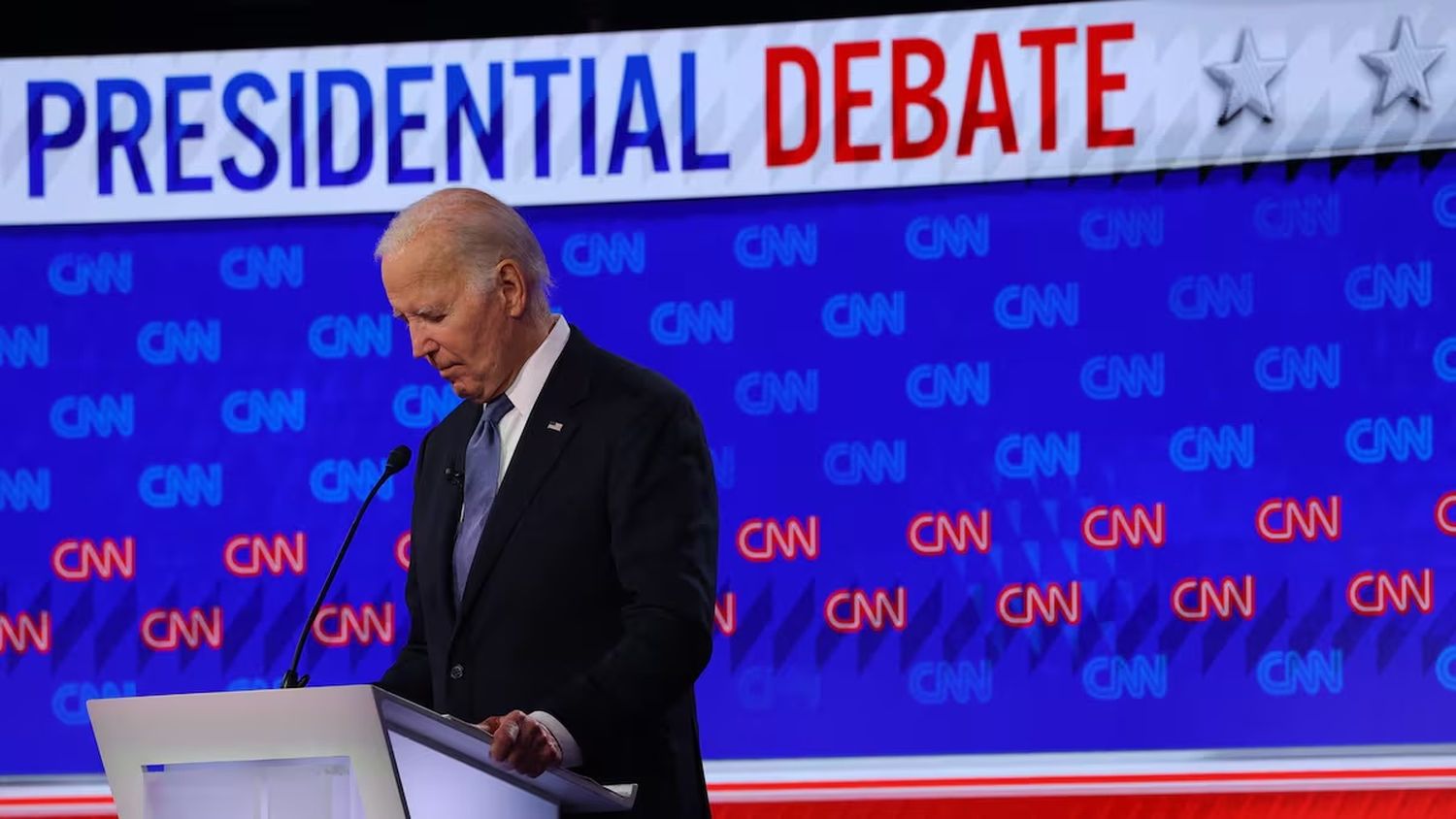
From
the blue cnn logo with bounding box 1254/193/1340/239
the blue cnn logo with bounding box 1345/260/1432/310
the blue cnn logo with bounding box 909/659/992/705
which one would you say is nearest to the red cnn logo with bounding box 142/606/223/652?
the blue cnn logo with bounding box 909/659/992/705

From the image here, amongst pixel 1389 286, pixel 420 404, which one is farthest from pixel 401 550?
pixel 1389 286

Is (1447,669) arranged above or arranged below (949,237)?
below

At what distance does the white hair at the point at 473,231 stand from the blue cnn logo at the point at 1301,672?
1.65 metres

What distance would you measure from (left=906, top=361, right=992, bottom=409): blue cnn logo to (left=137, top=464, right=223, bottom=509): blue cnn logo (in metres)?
1.29

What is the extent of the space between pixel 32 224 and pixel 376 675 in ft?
3.56

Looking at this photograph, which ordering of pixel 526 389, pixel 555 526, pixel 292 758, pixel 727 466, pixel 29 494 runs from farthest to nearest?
1. pixel 29 494
2. pixel 727 466
3. pixel 526 389
4. pixel 555 526
5. pixel 292 758

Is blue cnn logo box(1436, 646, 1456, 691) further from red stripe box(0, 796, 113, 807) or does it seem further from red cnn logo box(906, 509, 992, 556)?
red stripe box(0, 796, 113, 807)

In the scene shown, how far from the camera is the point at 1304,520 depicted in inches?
114

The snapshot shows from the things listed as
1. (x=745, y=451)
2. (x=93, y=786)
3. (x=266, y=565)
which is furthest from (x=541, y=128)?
(x=93, y=786)

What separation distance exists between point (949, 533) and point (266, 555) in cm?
124

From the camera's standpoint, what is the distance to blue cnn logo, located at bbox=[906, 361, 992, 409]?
301 centimetres

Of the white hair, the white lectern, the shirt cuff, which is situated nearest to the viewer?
the white lectern

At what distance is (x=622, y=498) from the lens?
1689 mm

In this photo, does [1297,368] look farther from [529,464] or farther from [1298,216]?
[529,464]
